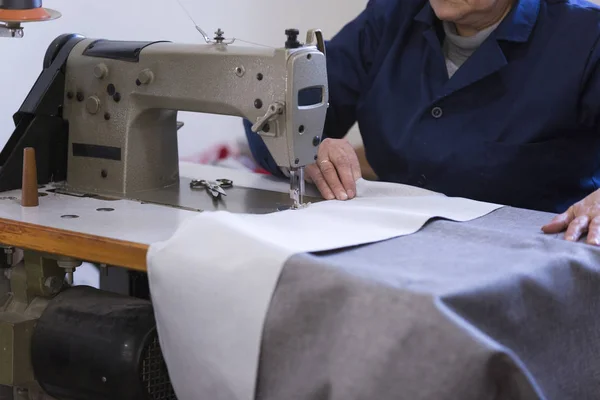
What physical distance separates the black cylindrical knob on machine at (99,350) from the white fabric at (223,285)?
4.2 inches

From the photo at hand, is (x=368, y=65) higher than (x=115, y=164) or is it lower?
higher

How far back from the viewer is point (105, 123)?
1.78m

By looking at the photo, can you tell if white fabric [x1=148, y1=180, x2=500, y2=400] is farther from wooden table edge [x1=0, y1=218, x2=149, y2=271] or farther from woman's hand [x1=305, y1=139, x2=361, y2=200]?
woman's hand [x1=305, y1=139, x2=361, y2=200]

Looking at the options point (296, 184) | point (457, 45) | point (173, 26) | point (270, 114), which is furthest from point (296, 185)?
point (173, 26)

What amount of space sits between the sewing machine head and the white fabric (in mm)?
252

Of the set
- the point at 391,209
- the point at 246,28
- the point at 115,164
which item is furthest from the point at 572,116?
the point at 246,28

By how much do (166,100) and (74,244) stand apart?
0.39m

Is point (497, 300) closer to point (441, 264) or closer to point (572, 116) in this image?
point (441, 264)

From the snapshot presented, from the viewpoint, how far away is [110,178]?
5.85 ft

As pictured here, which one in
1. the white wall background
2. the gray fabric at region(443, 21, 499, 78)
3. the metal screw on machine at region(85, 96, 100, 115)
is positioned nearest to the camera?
the metal screw on machine at region(85, 96, 100, 115)

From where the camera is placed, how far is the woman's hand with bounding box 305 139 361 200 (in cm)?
175

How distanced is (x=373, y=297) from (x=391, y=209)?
435mm

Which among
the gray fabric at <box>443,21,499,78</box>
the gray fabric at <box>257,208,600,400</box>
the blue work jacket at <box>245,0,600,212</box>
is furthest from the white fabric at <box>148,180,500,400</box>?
the gray fabric at <box>443,21,499,78</box>

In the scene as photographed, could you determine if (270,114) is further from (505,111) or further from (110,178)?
(505,111)
